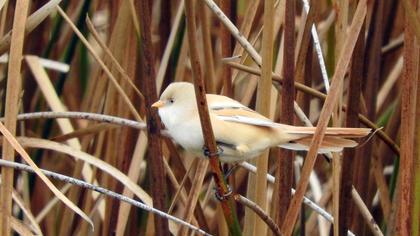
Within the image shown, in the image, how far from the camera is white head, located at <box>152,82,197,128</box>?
1567mm

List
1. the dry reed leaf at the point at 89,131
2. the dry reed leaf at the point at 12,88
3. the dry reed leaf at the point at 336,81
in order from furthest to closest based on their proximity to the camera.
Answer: the dry reed leaf at the point at 89,131, the dry reed leaf at the point at 12,88, the dry reed leaf at the point at 336,81

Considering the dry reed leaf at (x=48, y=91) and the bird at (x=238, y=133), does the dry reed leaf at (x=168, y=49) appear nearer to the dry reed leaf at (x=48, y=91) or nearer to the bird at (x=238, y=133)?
the dry reed leaf at (x=48, y=91)

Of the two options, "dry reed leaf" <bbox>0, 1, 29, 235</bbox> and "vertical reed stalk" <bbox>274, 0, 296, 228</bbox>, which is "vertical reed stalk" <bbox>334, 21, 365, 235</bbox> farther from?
"dry reed leaf" <bbox>0, 1, 29, 235</bbox>

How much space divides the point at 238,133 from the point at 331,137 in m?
0.17

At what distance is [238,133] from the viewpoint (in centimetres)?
151

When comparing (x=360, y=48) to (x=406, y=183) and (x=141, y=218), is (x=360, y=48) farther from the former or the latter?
(x=141, y=218)

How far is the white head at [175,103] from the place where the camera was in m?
1.57

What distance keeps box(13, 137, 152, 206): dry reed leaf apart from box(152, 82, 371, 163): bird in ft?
1.03

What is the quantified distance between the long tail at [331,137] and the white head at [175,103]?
0.20 metres

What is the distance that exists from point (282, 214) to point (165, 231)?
29 centimetres

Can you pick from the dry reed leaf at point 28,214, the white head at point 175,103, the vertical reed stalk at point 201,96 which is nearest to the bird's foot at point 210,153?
the vertical reed stalk at point 201,96

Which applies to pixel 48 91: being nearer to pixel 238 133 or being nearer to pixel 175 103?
pixel 175 103

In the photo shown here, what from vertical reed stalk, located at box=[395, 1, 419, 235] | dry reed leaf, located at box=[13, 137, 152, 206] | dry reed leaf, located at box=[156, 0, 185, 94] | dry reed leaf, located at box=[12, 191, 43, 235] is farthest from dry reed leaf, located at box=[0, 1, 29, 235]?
vertical reed stalk, located at box=[395, 1, 419, 235]

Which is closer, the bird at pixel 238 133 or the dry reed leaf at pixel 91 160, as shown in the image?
the bird at pixel 238 133
